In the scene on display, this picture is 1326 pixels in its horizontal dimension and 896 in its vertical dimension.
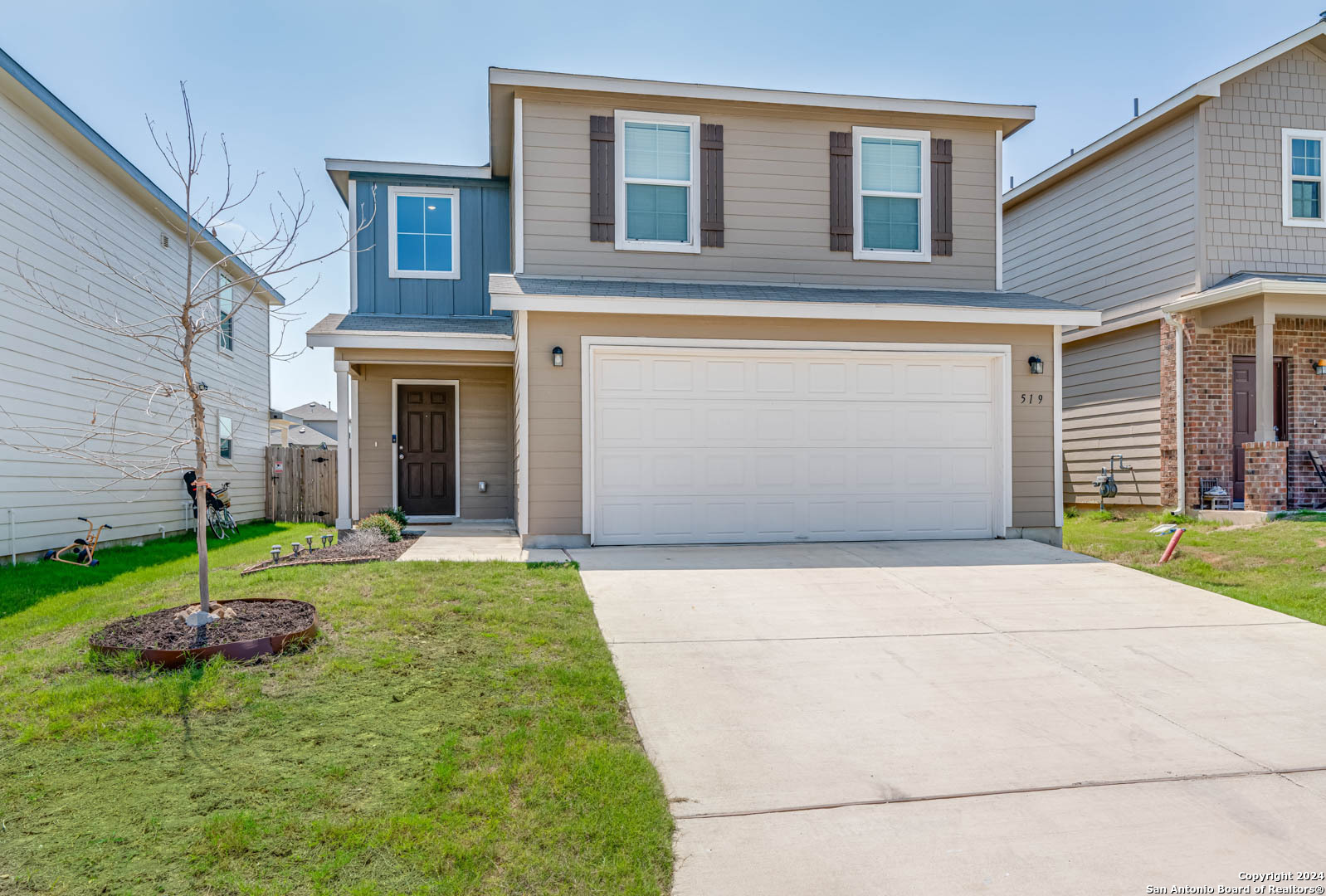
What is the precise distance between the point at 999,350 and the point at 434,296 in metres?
7.73

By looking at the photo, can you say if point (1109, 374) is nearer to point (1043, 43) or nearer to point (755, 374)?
point (1043, 43)

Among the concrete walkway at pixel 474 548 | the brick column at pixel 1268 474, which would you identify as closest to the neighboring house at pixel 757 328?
the concrete walkway at pixel 474 548

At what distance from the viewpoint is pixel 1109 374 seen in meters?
13.1

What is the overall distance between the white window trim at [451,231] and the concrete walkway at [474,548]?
376 cm

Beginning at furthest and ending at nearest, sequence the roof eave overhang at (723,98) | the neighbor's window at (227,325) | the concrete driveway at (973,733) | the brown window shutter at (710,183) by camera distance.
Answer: the neighbor's window at (227,325) < the brown window shutter at (710,183) < the roof eave overhang at (723,98) < the concrete driveway at (973,733)

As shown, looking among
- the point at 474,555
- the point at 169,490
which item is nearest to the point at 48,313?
the point at 169,490

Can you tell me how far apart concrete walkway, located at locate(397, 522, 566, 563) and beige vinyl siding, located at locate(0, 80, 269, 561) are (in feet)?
7.20

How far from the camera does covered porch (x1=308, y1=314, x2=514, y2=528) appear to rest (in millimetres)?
11508

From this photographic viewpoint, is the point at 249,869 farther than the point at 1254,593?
No

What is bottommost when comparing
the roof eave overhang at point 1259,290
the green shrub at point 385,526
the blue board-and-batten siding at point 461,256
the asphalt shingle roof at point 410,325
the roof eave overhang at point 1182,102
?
the green shrub at point 385,526

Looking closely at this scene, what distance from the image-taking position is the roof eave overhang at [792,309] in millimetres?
7992

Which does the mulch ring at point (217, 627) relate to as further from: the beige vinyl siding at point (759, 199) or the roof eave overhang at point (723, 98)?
the roof eave overhang at point (723, 98)

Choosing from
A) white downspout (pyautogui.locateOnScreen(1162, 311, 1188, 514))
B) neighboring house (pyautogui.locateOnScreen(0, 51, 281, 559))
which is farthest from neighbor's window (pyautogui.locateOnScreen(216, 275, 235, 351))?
white downspout (pyautogui.locateOnScreen(1162, 311, 1188, 514))

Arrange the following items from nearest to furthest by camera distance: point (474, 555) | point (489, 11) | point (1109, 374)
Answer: point (474, 555), point (489, 11), point (1109, 374)
